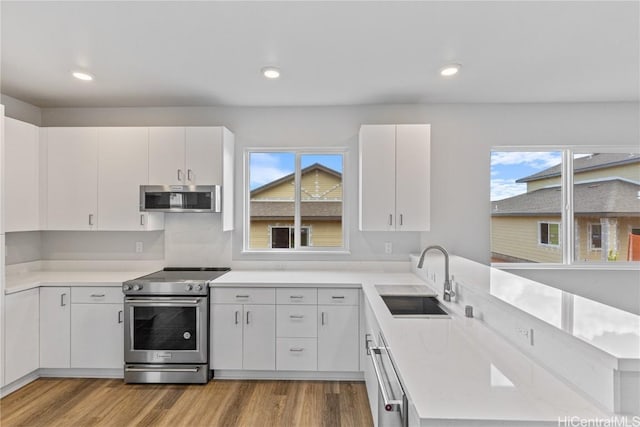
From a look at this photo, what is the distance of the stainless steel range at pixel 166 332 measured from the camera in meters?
2.88

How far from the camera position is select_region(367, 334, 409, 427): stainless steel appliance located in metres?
1.24

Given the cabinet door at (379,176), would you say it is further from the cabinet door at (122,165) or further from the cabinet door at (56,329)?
the cabinet door at (56,329)

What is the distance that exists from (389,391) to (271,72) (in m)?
2.34

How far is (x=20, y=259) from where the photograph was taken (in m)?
3.35

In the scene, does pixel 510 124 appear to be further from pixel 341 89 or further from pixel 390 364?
pixel 390 364

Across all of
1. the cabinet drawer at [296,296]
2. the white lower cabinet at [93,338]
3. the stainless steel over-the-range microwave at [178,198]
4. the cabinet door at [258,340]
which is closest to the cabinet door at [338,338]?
the cabinet drawer at [296,296]

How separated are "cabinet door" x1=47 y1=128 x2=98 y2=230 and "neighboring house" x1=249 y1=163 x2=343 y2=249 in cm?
154

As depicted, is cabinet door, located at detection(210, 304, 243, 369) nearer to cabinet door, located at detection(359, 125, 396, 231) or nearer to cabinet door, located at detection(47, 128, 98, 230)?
cabinet door, located at detection(359, 125, 396, 231)

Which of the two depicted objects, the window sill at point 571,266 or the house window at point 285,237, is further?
the house window at point 285,237

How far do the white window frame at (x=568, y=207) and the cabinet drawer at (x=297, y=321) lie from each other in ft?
6.52

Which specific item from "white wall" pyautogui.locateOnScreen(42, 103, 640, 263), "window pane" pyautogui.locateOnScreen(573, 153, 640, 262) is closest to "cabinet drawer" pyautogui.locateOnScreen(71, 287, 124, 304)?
"white wall" pyautogui.locateOnScreen(42, 103, 640, 263)

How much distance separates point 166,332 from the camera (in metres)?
2.90

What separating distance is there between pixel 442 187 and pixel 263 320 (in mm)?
2227

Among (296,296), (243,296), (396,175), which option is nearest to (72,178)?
(243,296)
